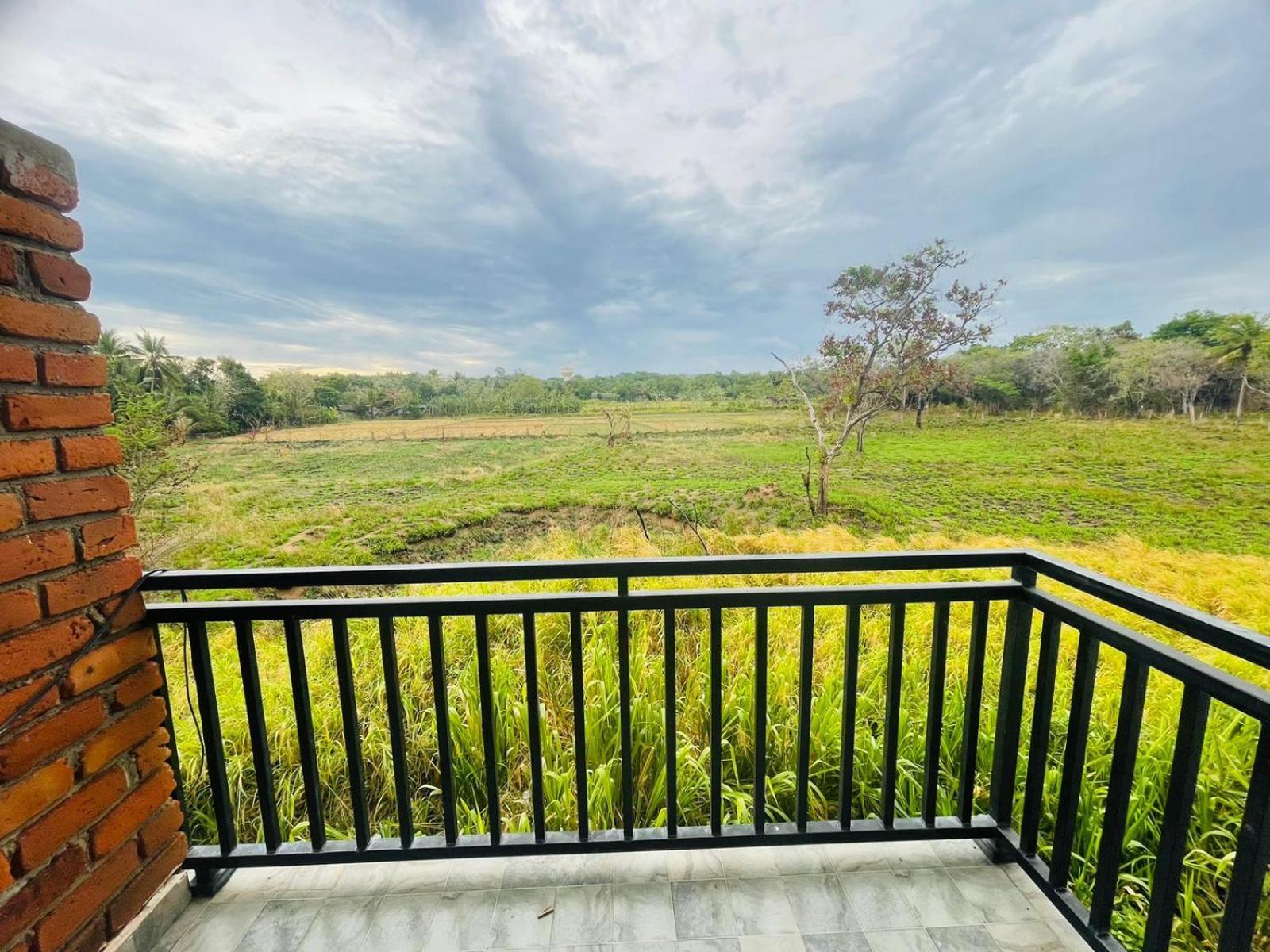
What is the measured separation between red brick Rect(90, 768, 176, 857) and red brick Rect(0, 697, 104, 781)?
12 centimetres

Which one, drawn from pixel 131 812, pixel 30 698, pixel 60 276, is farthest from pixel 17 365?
pixel 131 812

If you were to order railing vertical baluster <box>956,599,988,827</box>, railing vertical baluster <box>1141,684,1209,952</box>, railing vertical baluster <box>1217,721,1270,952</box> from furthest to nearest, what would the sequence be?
railing vertical baluster <box>956,599,988,827</box>
railing vertical baluster <box>1141,684,1209,952</box>
railing vertical baluster <box>1217,721,1270,952</box>

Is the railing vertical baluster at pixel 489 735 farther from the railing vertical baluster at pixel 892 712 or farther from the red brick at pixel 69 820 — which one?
the railing vertical baluster at pixel 892 712

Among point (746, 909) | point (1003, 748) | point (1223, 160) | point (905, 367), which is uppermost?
point (1223, 160)

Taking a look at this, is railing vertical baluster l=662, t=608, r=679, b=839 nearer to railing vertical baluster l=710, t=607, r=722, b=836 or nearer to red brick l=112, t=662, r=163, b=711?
railing vertical baluster l=710, t=607, r=722, b=836

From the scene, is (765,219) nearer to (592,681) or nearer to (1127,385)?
(1127,385)

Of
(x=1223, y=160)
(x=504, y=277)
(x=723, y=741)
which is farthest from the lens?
(x=504, y=277)

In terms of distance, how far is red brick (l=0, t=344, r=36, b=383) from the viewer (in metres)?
0.77

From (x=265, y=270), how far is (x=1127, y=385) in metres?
12.1

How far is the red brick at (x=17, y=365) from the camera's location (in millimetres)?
766

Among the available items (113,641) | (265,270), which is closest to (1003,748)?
(113,641)

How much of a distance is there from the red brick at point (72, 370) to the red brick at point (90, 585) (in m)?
0.35

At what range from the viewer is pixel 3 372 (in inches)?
30.1

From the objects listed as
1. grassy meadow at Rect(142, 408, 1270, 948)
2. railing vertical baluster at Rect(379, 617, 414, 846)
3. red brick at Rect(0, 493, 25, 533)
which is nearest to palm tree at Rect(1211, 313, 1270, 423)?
grassy meadow at Rect(142, 408, 1270, 948)
